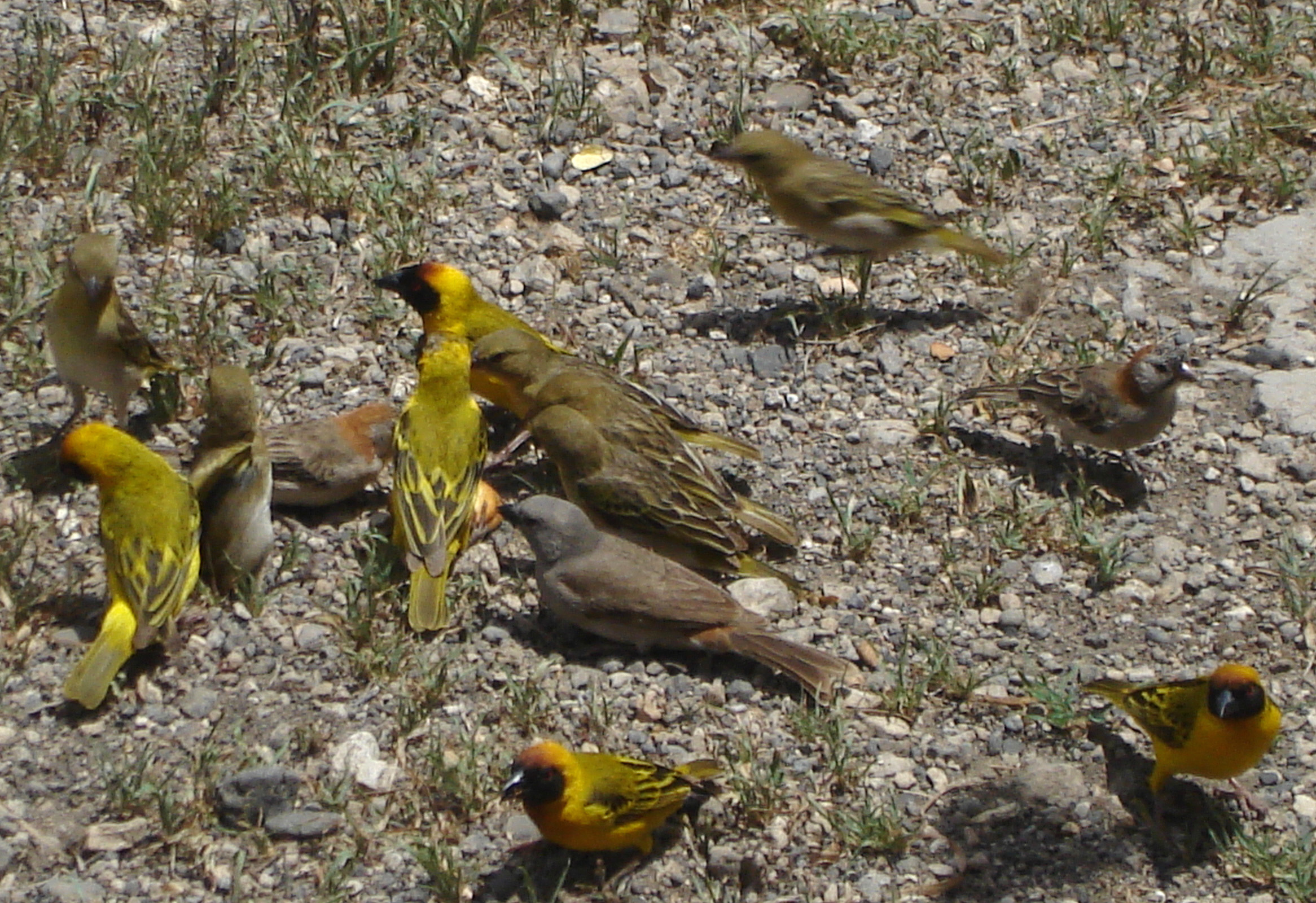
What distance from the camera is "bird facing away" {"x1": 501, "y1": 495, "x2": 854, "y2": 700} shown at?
616 centimetres

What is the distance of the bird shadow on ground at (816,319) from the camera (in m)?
8.03

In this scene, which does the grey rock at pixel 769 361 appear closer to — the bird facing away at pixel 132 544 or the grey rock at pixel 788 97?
the grey rock at pixel 788 97

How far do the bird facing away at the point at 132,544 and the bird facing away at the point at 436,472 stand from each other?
0.80 metres

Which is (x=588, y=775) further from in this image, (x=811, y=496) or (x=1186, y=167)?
(x=1186, y=167)

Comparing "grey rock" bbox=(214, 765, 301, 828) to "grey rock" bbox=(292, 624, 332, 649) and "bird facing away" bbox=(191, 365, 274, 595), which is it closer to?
"grey rock" bbox=(292, 624, 332, 649)

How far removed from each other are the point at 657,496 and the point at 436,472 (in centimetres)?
91

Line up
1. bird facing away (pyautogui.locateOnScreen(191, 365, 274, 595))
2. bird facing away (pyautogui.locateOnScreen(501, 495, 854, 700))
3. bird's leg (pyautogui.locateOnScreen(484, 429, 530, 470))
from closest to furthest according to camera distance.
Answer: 1. bird facing away (pyautogui.locateOnScreen(501, 495, 854, 700))
2. bird facing away (pyautogui.locateOnScreen(191, 365, 274, 595))
3. bird's leg (pyautogui.locateOnScreen(484, 429, 530, 470))

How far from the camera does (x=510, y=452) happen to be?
24.7ft

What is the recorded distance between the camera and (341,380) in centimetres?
770

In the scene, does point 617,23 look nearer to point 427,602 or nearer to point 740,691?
point 427,602

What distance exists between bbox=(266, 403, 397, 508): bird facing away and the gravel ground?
0.19m

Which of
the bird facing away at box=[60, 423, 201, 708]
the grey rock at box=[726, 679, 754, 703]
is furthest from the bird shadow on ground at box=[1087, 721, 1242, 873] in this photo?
→ the bird facing away at box=[60, 423, 201, 708]

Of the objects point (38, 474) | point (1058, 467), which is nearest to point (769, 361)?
point (1058, 467)

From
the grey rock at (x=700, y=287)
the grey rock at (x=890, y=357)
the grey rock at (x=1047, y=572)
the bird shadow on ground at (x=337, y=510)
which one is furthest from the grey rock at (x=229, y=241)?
the grey rock at (x=1047, y=572)
